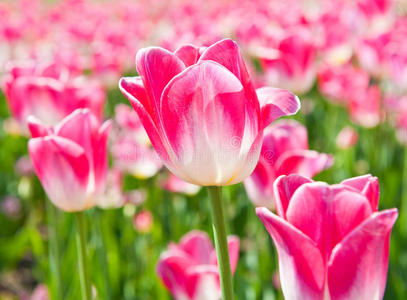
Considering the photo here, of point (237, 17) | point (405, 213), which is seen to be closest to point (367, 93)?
point (405, 213)

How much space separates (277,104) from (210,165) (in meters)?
0.09

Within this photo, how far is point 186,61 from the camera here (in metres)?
0.60

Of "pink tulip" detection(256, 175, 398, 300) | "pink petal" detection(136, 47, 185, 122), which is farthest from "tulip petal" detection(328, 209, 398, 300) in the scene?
"pink petal" detection(136, 47, 185, 122)

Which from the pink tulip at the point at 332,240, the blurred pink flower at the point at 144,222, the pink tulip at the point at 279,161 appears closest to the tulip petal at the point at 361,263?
the pink tulip at the point at 332,240

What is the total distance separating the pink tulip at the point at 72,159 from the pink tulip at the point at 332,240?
1.51 feet

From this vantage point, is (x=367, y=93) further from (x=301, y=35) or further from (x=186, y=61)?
(x=186, y=61)

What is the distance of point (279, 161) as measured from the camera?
3.23 ft

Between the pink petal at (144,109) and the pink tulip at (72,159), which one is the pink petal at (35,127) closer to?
the pink tulip at (72,159)

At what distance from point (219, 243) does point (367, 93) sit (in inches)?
81.0

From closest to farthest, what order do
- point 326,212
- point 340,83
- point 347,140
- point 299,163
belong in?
point 326,212 → point 299,163 → point 347,140 → point 340,83

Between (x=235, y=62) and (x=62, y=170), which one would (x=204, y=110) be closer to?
(x=235, y=62)

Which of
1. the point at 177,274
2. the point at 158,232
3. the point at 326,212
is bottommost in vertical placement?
the point at 158,232

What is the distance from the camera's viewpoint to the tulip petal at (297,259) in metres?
0.48

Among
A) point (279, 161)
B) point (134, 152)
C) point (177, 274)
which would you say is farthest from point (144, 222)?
point (279, 161)
